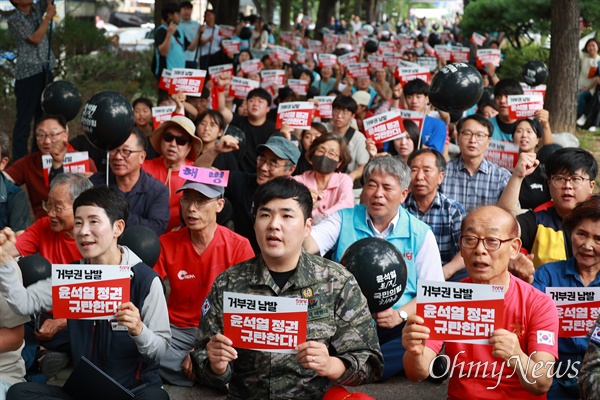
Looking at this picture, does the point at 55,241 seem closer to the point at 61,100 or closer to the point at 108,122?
the point at 108,122


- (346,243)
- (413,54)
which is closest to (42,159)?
(346,243)

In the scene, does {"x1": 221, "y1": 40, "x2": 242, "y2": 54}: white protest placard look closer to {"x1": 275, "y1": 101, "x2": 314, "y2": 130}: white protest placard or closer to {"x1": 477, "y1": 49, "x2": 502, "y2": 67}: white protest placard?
{"x1": 477, "y1": 49, "x2": 502, "y2": 67}: white protest placard

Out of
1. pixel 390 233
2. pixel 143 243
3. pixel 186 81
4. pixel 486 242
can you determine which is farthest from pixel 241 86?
pixel 486 242

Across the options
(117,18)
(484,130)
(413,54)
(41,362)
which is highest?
(117,18)

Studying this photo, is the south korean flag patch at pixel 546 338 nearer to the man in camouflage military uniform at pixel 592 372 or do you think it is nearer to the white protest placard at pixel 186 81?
the man in camouflage military uniform at pixel 592 372

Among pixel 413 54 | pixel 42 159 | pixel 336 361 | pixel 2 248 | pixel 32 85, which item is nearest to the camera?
pixel 336 361

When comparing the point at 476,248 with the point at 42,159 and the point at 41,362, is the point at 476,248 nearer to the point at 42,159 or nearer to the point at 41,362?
the point at 41,362

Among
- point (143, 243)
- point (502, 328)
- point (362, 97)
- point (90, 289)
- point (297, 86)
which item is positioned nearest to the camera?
point (502, 328)

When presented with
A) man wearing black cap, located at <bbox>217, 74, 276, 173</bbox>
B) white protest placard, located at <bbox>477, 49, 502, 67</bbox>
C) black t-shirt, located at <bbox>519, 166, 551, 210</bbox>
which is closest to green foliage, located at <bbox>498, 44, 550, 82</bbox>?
white protest placard, located at <bbox>477, 49, 502, 67</bbox>

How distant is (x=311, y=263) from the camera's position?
12.5 ft

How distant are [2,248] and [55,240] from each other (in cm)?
159

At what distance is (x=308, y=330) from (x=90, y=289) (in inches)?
42.8

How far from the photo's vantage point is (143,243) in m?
5.10

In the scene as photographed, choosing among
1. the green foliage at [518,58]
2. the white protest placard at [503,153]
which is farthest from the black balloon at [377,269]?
the green foliage at [518,58]
